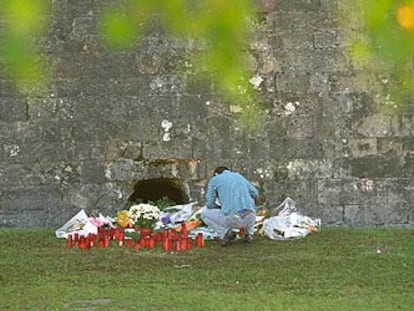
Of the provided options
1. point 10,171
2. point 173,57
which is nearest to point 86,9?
point 173,57

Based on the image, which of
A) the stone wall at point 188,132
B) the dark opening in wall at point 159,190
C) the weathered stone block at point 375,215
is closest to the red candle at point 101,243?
the stone wall at point 188,132

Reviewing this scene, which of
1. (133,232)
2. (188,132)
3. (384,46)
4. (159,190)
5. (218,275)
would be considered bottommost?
(218,275)

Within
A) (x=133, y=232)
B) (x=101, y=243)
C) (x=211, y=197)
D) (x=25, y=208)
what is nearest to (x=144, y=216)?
(x=133, y=232)

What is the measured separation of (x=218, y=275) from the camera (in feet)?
26.0

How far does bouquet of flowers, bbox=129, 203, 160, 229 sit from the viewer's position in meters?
10.6

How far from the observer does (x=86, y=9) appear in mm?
11391

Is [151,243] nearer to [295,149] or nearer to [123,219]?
[123,219]

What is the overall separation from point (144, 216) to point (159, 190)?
142cm

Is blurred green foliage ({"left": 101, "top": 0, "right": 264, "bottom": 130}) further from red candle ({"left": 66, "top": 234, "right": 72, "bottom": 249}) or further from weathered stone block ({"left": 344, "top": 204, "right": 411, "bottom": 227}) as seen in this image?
red candle ({"left": 66, "top": 234, "right": 72, "bottom": 249})

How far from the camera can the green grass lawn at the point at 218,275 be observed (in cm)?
669

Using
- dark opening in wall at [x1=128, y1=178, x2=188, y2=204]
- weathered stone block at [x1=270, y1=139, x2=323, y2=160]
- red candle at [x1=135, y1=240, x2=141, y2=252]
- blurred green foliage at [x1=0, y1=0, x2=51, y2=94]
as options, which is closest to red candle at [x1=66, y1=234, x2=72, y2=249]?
red candle at [x1=135, y1=240, x2=141, y2=252]

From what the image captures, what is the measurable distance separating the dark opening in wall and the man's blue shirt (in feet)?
4.60

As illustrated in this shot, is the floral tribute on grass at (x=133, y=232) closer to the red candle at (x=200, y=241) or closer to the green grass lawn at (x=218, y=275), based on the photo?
the red candle at (x=200, y=241)

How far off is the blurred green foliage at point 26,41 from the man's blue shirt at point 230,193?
103 inches
